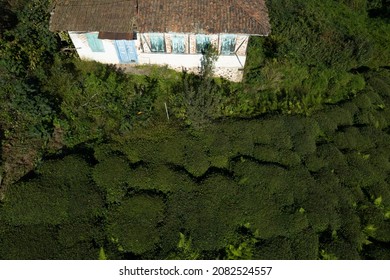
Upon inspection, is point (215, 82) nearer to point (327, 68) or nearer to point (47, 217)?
point (327, 68)

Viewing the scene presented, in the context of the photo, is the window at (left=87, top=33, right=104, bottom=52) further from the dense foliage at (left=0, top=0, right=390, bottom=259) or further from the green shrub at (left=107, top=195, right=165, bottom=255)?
the green shrub at (left=107, top=195, right=165, bottom=255)

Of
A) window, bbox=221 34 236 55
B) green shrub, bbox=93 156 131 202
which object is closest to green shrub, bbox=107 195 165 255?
green shrub, bbox=93 156 131 202

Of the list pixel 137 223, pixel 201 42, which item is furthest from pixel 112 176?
pixel 201 42

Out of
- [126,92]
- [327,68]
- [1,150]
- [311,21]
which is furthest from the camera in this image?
[311,21]

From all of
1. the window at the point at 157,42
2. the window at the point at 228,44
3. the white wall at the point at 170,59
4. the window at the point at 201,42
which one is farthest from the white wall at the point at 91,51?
the window at the point at 228,44

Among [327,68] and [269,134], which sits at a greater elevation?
[327,68]

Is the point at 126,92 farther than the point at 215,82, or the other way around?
the point at 215,82
